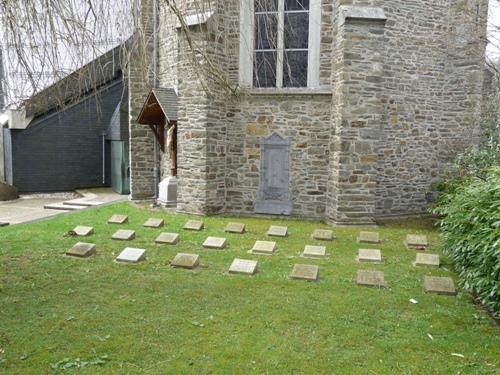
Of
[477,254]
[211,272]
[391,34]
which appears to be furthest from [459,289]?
[391,34]

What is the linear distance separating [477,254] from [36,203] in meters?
12.3

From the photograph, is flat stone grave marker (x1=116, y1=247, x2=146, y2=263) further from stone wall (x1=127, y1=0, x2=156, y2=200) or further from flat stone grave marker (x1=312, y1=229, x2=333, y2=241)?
stone wall (x1=127, y1=0, x2=156, y2=200)

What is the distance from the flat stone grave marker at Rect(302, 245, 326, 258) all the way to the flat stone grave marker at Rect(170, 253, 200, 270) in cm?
189

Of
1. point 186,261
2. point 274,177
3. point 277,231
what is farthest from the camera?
point 274,177

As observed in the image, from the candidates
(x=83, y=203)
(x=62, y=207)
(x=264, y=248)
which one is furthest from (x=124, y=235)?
(x=83, y=203)

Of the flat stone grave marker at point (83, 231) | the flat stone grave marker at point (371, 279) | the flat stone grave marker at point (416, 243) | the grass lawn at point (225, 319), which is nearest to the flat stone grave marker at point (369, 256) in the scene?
the grass lawn at point (225, 319)

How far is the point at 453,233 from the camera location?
6922mm

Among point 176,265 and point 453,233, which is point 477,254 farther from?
point 176,265

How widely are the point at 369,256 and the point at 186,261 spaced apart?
299cm

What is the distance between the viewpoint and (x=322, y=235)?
8.95 metres

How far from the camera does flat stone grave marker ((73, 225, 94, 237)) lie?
874cm

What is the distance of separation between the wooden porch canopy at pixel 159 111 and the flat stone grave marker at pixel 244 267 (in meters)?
5.76

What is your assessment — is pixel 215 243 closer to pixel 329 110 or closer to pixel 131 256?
pixel 131 256

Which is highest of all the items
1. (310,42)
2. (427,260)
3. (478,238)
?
(310,42)
